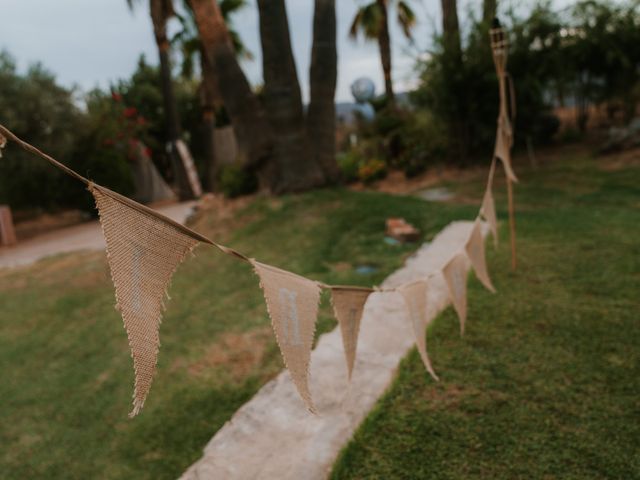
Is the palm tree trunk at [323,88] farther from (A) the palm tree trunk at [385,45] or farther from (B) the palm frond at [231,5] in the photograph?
(B) the palm frond at [231,5]

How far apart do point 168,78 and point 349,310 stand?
40.8 feet

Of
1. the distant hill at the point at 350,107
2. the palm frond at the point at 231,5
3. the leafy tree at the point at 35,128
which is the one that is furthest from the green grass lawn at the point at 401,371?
the palm frond at the point at 231,5

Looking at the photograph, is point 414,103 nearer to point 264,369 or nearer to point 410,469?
point 264,369

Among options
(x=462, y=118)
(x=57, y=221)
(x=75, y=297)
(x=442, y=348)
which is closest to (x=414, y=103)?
Result: (x=462, y=118)

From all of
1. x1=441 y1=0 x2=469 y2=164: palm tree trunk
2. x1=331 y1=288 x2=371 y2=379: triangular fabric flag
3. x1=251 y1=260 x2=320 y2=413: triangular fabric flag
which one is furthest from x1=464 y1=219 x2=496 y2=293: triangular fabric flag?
x1=441 y1=0 x2=469 y2=164: palm tree trunk

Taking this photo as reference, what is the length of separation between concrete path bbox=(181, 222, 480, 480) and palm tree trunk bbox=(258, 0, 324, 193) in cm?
547

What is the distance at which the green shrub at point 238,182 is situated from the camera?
9531mm

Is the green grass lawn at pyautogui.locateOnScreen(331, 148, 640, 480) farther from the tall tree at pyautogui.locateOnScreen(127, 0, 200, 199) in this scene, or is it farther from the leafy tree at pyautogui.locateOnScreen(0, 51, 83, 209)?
the tall tree at pyautogui.locateOnScreen(127, 0, 200, 199)

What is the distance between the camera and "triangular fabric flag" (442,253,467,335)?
8.10 ft

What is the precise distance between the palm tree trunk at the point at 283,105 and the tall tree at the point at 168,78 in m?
5.51

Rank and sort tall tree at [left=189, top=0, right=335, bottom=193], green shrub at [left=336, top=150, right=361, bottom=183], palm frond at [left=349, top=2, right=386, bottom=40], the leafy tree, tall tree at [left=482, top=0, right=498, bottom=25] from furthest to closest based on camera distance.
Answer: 1. palm frond at [left=349, top=2, right=386, bottom=40]
2. green shrub at [left=336, top=150, right=361, bottom=183]
3. the leafy tree
4. tall tree at [left=482, top=0, right=498, bottom=25]
5. tall tree at [left=189, top=0, right=335, bottom=193]

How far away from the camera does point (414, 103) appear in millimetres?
11078

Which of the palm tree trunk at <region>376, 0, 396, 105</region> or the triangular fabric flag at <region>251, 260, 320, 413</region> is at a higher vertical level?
the palm tree trunk at <region>376, 0, 396, 105</region>

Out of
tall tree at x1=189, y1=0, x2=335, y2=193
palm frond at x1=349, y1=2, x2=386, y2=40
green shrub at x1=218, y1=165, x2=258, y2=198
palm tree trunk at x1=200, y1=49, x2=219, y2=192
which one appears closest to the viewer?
tall tree at x1=189, y1=0, x2=335, y2=193
